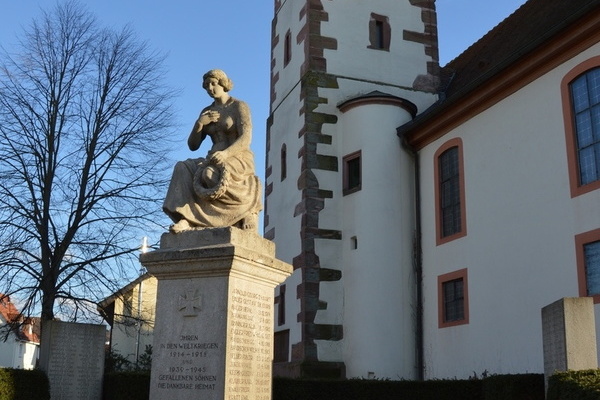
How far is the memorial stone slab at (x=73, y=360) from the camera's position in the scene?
1853 centimetres

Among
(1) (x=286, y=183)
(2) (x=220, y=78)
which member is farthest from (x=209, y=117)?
(1) (x=286, y=183)

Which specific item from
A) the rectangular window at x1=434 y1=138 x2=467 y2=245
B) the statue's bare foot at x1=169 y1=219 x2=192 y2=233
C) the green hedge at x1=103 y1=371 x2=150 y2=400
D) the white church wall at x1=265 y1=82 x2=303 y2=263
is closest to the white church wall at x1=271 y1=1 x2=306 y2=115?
the white church wall at x1=265 y1=82 x2=303 y2=263

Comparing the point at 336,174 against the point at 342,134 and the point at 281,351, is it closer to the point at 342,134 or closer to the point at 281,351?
the point at 342,134

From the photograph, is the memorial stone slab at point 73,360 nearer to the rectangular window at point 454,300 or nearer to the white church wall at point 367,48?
the rectangular window at point 454,300

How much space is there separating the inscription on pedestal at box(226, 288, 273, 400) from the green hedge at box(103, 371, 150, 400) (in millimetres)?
9962

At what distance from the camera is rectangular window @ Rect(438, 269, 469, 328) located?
1959cm

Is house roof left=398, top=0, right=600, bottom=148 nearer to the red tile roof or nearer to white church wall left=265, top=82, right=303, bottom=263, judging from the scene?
the red tile roof

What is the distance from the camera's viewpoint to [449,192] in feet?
69.8

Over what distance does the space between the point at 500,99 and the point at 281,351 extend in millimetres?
9819

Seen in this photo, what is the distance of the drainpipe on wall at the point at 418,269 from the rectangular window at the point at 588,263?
6.39m

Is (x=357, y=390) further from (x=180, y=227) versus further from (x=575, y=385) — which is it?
(x=180, y=227)

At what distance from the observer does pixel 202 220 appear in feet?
28.4

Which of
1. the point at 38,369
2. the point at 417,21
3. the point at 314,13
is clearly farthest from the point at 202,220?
the point at 417,21

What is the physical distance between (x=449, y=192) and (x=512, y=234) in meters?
3.50
